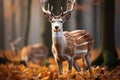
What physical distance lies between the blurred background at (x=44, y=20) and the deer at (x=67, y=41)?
5 cm

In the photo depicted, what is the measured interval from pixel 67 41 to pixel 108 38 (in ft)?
1.59

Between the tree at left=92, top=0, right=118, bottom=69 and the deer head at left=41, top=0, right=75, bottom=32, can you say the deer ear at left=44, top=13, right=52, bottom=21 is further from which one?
the tree at left=92, top=0, right=118, bottom=69

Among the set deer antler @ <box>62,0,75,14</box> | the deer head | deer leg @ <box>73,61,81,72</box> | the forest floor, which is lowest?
the forest floor

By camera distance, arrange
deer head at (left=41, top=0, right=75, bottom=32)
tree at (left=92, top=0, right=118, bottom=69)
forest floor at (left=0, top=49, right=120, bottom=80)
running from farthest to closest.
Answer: tree at (left=92, top=0, right=118, bottom=69) → forest floor at (left=0, top=49, right=120, bottom=80) → deer head at (left=41, top=0, right=75, bottom=32)

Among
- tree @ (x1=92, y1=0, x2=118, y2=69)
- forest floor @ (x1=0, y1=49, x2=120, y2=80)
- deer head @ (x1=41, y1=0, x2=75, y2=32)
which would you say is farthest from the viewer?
tree @ (x1=92, y1=0, x2=118, y2=69)

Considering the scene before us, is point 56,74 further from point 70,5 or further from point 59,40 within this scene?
point 70,5

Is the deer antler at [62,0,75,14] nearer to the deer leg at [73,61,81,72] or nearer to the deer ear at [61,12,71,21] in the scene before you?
the deer ear at [61,12,71,21]

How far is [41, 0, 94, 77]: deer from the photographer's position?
13.8 ft

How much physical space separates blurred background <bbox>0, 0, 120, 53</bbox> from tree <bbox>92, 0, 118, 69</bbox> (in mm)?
66

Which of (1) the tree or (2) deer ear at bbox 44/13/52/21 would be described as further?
(1) the tree

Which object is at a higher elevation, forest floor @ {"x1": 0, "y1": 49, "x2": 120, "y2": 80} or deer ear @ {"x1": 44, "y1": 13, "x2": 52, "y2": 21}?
deer ear @ {"x1": 44, "y1": 13, "x2": 52, "y2": 21}

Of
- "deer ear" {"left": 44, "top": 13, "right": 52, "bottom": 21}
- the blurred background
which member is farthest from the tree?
"deer ear" {"left": 44, "top": 13, "right": 52, "bottom": 21}

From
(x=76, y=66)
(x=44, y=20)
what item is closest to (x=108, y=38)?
(x=76, y=66)

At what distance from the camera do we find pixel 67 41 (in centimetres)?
430
